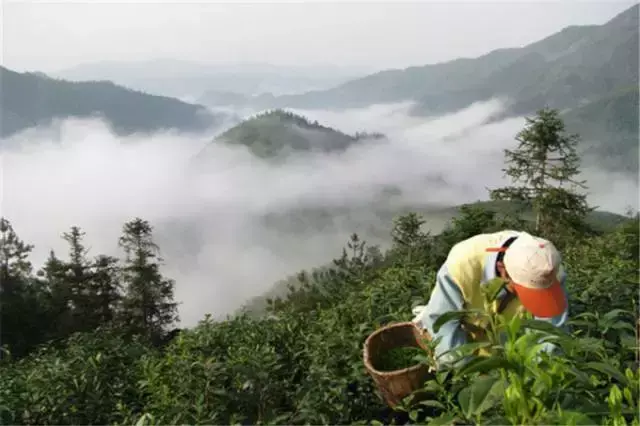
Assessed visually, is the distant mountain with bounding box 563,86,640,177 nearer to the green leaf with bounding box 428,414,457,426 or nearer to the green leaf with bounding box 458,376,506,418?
the green leaf with bounding box 428,414,457,426

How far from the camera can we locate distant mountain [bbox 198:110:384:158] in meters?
101

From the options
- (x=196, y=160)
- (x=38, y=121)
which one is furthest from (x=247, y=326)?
(x=196, y=160)

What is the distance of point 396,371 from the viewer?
2.28 m

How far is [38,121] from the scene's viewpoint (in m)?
98.9

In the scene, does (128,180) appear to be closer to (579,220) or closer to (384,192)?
(384,192)

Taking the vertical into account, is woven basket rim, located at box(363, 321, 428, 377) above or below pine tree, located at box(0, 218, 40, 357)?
above

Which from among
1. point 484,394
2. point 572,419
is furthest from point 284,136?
point 572,419

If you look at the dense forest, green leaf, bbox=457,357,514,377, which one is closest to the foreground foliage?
the dense forest

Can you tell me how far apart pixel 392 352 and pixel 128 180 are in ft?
397

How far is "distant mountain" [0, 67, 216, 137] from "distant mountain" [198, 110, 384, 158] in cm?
693

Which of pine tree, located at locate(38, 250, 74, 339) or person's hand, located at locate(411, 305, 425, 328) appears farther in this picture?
pine tree, located at locate(38, 250, 74, 339)

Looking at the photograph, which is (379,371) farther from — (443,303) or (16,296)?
(16,296)

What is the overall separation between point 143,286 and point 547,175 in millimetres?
14600

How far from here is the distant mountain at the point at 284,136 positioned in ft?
331
